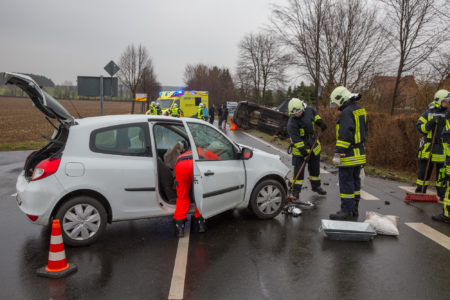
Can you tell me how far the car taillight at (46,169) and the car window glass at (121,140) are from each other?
478mm

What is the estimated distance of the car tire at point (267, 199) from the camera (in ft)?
Result: 18.4

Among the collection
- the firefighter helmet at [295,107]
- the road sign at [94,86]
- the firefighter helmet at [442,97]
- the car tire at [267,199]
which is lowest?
the car tire at [267,199]

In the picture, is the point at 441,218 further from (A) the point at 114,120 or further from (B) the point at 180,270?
(A) the point at 114,120

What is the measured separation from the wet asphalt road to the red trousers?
41 cm

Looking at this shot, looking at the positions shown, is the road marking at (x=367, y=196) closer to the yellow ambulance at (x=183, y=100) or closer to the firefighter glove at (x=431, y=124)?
the firefighter glove at (x=431, y=124)

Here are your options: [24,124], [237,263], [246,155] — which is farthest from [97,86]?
[24,124]

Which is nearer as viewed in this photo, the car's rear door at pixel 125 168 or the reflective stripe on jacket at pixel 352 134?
the car's rear door at pixel 125 168

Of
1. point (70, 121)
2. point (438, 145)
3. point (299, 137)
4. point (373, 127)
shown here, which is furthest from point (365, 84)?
point (70, 121)

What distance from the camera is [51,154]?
15.7 ft

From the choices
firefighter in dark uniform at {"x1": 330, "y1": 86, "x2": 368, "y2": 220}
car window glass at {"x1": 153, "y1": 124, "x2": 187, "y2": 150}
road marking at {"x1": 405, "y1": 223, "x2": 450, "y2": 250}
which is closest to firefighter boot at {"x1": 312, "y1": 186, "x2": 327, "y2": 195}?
firefighter in dark uniform at {"x1": 330, "y1": 86, "x2": 368, "y2": 220}

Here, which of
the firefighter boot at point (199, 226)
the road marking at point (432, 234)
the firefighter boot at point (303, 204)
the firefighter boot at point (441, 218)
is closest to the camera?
the road marking at point (432, 234)

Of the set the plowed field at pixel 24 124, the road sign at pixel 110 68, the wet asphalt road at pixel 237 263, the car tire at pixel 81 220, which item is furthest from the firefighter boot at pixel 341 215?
the road sign at pixel 110 68

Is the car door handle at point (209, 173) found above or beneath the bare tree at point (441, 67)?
beneath

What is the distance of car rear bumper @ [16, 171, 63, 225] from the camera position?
4199 mm
